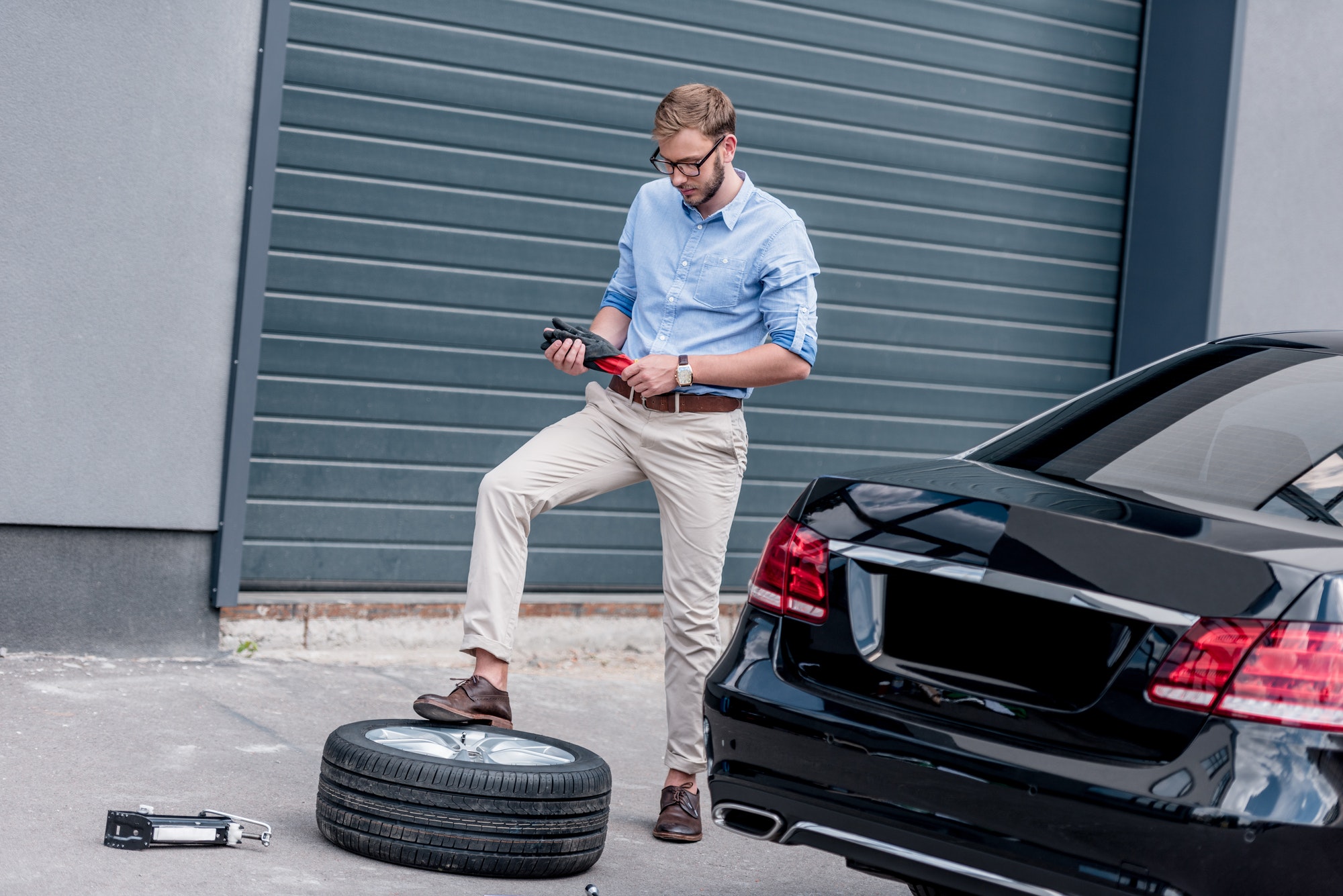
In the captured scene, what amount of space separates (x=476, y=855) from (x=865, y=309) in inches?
176

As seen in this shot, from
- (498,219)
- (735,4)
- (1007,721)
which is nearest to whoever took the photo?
(1007,721)

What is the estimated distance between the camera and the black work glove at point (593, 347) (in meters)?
4.14

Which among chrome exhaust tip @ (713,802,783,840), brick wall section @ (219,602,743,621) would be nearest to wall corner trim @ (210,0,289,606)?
brick wall section @ (219,602,743,621)

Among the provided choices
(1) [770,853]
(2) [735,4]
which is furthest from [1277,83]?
(1) [770,853]

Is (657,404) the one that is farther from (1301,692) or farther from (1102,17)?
(1102,17)

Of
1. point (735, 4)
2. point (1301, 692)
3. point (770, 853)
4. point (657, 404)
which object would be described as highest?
point (735, 4)

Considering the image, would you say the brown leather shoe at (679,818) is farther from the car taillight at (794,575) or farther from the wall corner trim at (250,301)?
the wall corner trim at (250,301)

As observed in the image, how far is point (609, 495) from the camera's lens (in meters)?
6.78

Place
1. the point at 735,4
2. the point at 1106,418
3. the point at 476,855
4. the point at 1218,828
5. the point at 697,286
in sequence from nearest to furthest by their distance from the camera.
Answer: the point at 1218,828 < the point at 1106,418 < the point at 476,855 < the point at 697,286 < the point at 735,4

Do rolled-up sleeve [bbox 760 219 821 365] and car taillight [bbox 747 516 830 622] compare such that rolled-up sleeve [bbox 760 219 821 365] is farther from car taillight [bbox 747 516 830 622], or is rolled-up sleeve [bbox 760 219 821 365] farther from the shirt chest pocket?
car taillight [bbox 747 516 830 622]

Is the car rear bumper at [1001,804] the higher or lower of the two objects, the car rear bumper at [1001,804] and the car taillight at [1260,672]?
the lower

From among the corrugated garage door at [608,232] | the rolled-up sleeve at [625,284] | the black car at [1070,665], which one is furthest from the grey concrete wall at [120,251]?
the black car at [1070,665]

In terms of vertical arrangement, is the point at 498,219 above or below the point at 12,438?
above

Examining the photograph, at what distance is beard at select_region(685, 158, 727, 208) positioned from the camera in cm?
420
